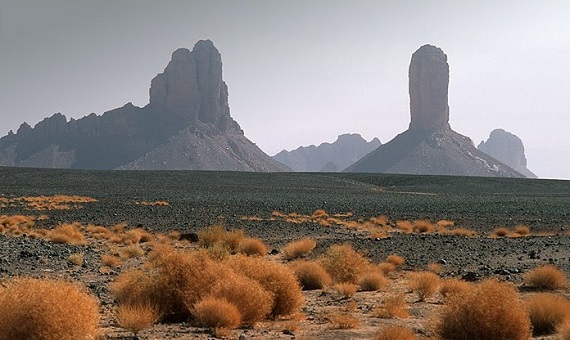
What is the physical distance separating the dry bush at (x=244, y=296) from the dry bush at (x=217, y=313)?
145 mm

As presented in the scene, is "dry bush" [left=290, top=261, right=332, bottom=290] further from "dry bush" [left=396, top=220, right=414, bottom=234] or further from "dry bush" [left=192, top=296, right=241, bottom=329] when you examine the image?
"dry bush" [left=396, top=220, right=414, bottom=234]

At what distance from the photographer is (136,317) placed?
25.8 feet

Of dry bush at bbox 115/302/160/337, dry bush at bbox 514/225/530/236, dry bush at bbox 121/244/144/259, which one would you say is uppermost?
dry bush at bbox 514/225/530/236

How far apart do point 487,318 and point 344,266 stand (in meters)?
6.20

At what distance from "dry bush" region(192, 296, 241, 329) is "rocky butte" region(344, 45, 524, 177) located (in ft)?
484

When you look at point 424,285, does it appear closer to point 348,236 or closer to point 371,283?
point 371,283

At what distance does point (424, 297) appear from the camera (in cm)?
1133

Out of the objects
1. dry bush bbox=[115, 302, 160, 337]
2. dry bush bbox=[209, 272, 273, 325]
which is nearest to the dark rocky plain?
dry bush bbox=[115, 302, 160, 337]

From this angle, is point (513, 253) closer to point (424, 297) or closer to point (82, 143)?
point (424, 297)

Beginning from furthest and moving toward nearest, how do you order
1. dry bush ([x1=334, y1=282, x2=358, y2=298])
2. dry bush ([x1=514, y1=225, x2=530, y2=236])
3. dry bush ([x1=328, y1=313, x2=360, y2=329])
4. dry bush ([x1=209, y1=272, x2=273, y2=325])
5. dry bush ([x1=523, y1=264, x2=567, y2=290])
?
dry bush ([x1=514, y1=225, x2=530, y2=236]) → dry bush ([x1=523, y1=264, x2=567, y2=290]) → dry bush ([x1=334, y1=282, x2=358, y2=298]) → dry bush ([x1=328, y1=313, x2=360, y2=329]) → dry bush ([x1=209, y1=272, x2=273, y2=325])

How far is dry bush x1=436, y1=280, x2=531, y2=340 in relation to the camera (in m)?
7.38

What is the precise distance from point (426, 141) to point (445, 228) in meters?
151

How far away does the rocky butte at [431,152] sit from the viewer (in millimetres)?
156375

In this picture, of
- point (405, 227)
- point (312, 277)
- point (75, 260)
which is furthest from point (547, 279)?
point (405, 227)
